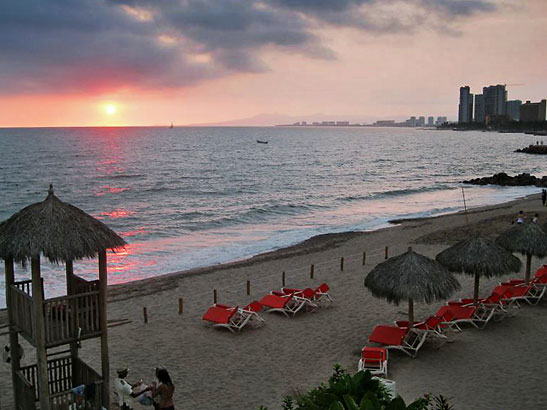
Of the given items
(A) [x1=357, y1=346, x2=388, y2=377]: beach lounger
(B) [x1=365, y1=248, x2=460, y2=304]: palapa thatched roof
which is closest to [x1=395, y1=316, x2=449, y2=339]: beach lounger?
(B) [x1=365, y1=248, x2=460, y2=304]: palapa thatched roof

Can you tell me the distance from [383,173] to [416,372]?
59.0m

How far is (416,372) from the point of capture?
9336 millimetres

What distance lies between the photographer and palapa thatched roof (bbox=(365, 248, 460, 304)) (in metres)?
9.91

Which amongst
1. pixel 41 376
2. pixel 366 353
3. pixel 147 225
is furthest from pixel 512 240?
pixel 147 225

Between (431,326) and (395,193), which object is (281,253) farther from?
(395,193)

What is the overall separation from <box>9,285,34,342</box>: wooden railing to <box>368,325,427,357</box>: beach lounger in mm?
6315

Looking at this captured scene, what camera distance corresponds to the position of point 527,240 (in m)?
13.4

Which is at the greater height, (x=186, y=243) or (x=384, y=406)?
(x=384, y=406)

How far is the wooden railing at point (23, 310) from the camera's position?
23.8 ft

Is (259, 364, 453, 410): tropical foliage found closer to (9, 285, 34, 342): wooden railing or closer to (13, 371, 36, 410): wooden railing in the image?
(9, 285, 34, 342): wooden railing

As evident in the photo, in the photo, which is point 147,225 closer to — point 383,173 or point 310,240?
point 310,240

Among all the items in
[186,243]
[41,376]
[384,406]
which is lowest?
[186,243]

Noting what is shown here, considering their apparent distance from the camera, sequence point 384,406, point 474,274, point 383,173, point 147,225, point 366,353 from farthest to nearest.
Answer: point 383,173 < point 147,225 < point 474,274 < point 366,353 < point 384,406

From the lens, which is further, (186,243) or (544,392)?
(186,243)
